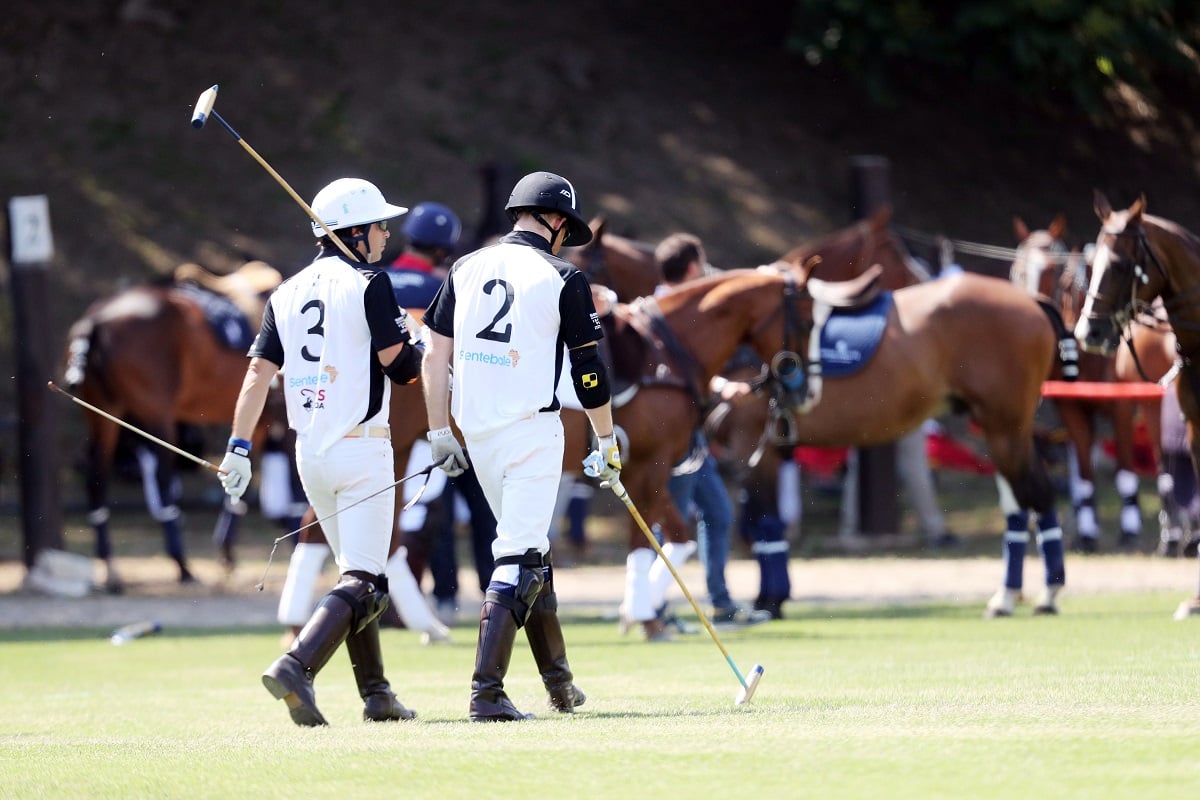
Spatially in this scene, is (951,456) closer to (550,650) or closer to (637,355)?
(637,355)

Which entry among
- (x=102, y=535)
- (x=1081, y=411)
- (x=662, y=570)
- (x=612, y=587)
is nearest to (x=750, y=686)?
(x=662, y=570)

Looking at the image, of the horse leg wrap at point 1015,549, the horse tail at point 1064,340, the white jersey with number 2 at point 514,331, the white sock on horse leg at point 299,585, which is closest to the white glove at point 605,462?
the white jersey with number 2 at point 514,331

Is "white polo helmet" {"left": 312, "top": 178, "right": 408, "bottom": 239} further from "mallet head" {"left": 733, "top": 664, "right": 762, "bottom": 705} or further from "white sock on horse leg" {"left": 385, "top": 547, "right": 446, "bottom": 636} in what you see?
"white sock on horse leg" {"left": 385, "top": 547, "right": 446, "bottom": 636}

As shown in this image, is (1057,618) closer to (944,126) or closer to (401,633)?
(401,633)

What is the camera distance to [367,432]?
25.5ft

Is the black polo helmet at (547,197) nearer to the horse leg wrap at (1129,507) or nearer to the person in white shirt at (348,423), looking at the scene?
the person in white shirt at (348,423)

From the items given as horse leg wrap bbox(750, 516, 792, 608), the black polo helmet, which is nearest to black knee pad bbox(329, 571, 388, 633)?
the black polo helmet

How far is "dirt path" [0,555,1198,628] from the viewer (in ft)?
46.6

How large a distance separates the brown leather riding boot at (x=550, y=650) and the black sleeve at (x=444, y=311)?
1137mm

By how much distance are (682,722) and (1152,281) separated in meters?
6.24

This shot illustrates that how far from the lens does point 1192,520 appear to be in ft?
54.9

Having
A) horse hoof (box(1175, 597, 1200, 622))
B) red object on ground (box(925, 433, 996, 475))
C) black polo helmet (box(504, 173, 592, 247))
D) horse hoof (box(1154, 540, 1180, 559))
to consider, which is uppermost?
black polo helmet (box(504, 173, 592, 247))

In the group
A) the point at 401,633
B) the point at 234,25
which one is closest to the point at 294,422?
the point at 401,633

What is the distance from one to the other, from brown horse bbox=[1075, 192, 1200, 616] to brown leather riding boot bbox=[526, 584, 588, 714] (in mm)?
5596
